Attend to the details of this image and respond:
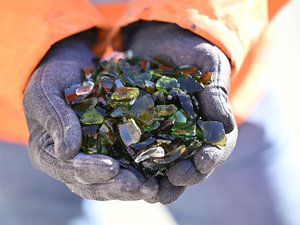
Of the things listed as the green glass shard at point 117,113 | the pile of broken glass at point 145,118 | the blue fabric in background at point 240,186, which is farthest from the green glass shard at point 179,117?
the blue fabric in background at point 240,186

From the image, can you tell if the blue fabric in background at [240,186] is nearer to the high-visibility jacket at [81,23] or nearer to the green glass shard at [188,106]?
the high-visibility jacket at [81,23]

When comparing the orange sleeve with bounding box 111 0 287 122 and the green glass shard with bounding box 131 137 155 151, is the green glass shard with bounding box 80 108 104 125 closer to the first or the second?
the green glass shard with bounding box 131 137 155 151

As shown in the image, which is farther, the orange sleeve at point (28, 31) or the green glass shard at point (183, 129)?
the orange sleeve at point (28, 31)

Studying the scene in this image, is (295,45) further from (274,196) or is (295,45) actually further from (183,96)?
(183,96)

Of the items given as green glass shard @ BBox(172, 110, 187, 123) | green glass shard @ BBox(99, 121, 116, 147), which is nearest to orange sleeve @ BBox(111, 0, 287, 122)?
green glass shard @ BBox(172, 110, 187, 123)

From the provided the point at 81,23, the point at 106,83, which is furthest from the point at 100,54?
the point at 106,83

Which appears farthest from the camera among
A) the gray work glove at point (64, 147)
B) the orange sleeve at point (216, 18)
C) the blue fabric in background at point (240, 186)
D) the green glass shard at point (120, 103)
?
the blue fabric in background at point (240, 186)

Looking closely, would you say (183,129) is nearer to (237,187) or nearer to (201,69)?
(201,69)
